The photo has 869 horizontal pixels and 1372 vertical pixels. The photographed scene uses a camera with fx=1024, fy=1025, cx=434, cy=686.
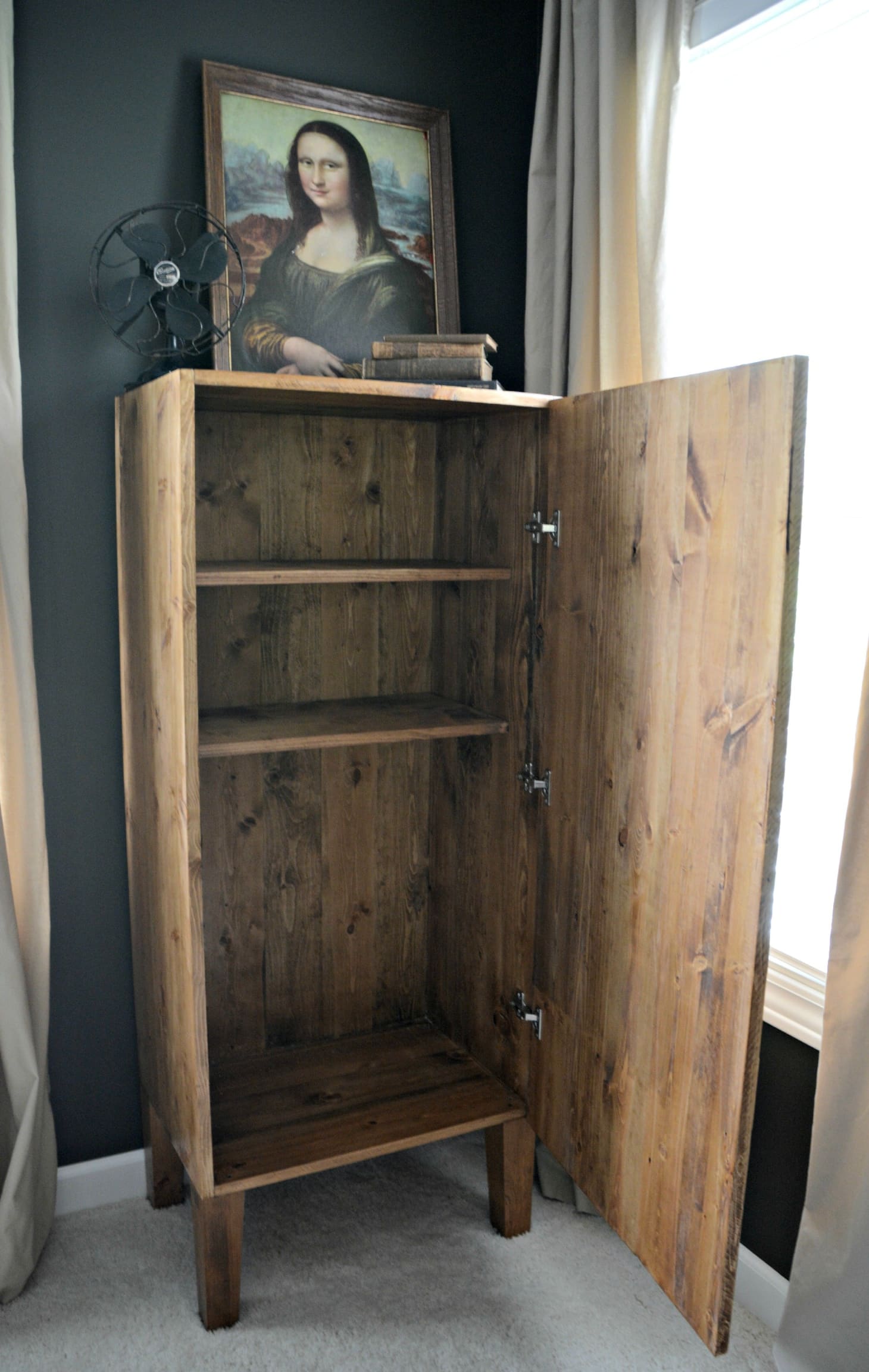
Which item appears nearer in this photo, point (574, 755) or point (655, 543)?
point (655, 543)

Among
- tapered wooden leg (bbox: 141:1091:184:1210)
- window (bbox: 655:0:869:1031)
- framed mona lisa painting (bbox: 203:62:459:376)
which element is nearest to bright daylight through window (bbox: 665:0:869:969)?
window (bbox: 655:0:869:1031)

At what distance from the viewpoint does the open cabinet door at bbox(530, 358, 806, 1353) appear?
4.58 feet

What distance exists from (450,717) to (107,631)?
2.40ft

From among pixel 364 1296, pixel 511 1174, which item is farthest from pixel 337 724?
pixel 364 1296

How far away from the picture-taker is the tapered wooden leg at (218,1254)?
1.85m

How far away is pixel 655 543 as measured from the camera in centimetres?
160

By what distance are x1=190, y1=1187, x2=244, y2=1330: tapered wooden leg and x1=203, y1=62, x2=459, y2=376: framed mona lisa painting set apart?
1601mm

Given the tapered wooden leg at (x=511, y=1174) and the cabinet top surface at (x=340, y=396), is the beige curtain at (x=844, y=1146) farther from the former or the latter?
the cabinet top surface at (x=340, y=396)

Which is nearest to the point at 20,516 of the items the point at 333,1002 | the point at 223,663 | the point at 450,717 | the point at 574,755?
the point at 223,663

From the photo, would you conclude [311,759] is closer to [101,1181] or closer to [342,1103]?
[342,1103]

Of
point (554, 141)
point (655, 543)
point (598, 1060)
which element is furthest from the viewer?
point (554, 141)

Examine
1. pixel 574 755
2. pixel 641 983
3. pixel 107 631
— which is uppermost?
pixel 107 631

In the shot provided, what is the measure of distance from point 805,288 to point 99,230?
4.37 ft

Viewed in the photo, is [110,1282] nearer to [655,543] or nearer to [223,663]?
[223,663]
